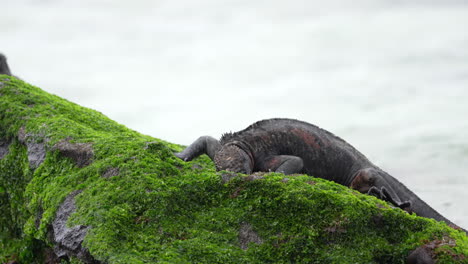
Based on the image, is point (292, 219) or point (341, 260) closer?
point (341, 260)

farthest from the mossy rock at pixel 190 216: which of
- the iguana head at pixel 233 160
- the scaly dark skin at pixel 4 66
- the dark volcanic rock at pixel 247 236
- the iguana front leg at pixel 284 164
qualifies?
the scaly dark skin at pixel 4 66

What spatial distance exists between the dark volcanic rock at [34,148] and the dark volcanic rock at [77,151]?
382 millimetres

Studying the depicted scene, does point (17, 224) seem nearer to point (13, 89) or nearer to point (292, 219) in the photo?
point (13, 89)

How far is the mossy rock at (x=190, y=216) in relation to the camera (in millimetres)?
5363

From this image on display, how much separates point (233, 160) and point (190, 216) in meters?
1.95

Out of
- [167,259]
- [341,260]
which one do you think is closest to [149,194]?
[167,259]

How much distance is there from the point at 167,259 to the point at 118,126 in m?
5.22

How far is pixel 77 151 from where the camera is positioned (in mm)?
7629

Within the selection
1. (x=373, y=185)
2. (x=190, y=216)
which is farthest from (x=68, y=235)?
(x=373, y=185)

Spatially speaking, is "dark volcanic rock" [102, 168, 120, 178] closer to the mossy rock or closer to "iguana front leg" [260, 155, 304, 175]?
the mossy rock

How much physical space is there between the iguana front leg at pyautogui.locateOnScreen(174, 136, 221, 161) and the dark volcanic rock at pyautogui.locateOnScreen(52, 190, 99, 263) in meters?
2.10

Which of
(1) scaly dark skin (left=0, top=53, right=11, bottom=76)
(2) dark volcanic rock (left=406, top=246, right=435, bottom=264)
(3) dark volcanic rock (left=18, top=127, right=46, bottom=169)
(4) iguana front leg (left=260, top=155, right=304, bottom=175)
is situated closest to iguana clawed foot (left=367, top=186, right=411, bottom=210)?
(4) iguana front leg (left=260, top=155, right=304, bottom=175)

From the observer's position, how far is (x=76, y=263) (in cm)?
593

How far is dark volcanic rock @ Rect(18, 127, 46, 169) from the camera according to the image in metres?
8.06
